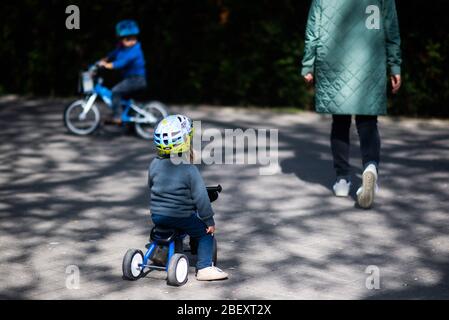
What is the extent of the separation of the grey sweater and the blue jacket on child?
5403 millimetres

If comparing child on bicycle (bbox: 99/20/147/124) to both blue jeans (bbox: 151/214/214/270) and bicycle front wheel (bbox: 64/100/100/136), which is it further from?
blue jeans (bbox: 151/214/214/270)

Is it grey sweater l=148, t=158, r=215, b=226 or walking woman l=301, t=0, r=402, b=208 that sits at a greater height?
walking woman l=301, t=0, r=402, b=208

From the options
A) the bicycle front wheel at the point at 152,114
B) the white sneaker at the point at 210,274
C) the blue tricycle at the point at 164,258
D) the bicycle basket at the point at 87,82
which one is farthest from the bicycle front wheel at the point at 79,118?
the white sneaker at the point at 210,274

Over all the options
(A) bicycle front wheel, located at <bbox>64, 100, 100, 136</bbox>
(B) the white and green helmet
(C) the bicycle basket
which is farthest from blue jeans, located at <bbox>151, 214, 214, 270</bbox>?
(C) the bicycle basket

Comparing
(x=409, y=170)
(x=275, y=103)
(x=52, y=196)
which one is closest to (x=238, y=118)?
(x=275, y=103)

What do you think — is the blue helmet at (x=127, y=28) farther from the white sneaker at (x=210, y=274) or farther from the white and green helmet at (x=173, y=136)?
the white sneaker at (x=210, y=274)

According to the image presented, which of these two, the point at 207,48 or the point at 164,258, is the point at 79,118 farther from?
the point at 164,258

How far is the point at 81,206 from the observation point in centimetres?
819

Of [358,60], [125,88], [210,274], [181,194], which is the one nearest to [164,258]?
[210,274]

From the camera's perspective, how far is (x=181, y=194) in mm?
6105

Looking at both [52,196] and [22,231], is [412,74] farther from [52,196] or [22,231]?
[22,231]

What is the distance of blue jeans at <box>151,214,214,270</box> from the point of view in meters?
6.12

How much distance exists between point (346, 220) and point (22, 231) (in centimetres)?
272

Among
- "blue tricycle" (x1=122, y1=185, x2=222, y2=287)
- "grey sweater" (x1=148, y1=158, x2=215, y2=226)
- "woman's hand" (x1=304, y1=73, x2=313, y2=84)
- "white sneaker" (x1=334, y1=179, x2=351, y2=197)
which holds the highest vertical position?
"woman's hand" (x1=304, y1=73, x2=313, y2=84)
